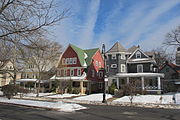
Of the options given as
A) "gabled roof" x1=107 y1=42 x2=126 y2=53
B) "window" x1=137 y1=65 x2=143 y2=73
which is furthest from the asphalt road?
"gabled roof" x1=107 y1=42 x2=126 y2=53

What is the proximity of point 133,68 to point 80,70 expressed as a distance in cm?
1102

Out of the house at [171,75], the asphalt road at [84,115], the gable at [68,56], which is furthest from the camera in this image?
the house at [171,75]

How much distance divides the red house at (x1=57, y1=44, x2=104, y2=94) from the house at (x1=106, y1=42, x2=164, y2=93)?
4.11 meters

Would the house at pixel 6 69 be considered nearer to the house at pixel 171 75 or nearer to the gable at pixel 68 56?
the gable at pixel 68 56

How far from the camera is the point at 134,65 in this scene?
3353 centimetres

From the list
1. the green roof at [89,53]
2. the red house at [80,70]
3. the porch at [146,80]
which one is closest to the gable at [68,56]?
the red house at [80,70]

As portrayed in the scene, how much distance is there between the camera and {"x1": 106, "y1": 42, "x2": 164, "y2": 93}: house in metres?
30.4

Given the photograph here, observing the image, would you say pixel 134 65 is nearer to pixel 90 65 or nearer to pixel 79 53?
pixel 90 65

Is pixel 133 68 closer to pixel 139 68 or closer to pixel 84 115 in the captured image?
pixel 139 68

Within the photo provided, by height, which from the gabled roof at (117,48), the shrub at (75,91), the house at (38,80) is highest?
the gabled roof at (117,48)

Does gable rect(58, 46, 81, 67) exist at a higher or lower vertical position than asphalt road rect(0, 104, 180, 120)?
higher

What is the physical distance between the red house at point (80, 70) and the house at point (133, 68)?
13.5 ft

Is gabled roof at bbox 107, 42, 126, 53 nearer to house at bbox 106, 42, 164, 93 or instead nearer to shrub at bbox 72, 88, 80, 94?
house at bbox 106, 42, 164, 93

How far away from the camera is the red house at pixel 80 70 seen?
1447 inches
